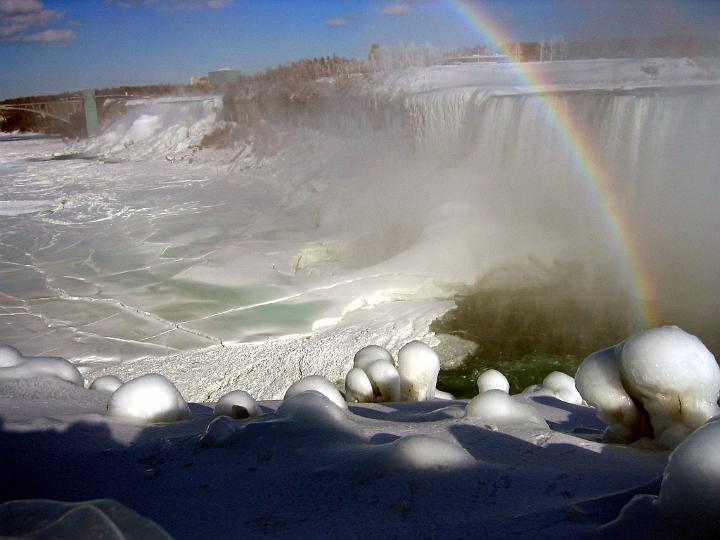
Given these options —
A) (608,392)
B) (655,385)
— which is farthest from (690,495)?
(608,392)

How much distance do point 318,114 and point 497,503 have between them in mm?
17932

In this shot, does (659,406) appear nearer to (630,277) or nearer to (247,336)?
(247,336)

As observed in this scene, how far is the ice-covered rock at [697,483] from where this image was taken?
930 millimetres

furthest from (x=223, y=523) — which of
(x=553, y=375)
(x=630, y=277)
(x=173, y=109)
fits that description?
(x=173, y=109)

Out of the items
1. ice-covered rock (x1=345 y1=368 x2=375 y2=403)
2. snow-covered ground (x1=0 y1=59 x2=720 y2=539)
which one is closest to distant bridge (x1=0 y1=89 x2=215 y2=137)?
snow-covered ground (x1=0 y1=59 x2=720 y2=539)

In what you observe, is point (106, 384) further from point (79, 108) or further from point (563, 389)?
point (79, 108)

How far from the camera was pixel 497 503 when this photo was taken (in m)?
1.33

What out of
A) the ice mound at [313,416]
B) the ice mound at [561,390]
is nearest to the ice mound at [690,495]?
the ice mound at [313,416]

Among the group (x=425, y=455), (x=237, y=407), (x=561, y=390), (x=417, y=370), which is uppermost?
(x=425, y=455)

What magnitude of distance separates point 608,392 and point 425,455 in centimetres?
52

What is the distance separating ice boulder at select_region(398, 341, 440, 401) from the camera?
8.80 feet

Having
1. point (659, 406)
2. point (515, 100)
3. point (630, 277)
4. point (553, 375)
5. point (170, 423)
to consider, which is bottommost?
point (630, 277)

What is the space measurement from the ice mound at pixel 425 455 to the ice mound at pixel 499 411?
1.50 ft

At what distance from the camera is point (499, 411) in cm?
194
